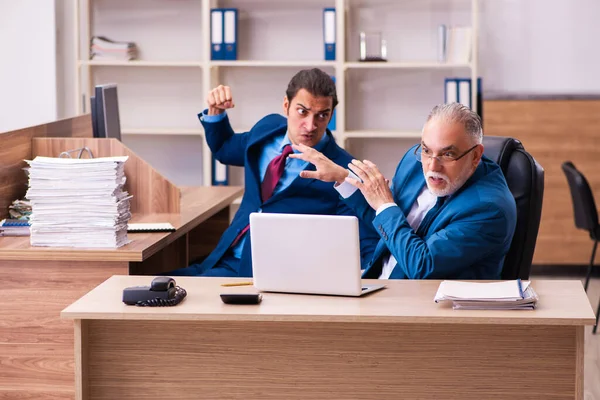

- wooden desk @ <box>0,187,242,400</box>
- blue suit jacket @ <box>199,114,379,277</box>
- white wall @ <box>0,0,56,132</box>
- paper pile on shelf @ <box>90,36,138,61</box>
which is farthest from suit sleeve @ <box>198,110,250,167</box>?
white wall @ <box>0,0,56,132</box>

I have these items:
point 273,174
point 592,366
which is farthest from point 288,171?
point 592,366

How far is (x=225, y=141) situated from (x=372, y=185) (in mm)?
1145

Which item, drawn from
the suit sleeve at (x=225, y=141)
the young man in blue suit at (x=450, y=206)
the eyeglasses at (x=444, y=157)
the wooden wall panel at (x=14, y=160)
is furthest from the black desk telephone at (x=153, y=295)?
the suit sleeve at (x=225, y=141)

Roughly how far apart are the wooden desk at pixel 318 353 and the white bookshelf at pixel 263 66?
3.63 meters

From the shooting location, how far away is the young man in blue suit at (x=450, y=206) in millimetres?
2432

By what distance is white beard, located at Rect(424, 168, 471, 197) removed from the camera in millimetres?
2504

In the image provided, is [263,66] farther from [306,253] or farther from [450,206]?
[306,253]

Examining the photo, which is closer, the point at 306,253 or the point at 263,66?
the point at 306,253

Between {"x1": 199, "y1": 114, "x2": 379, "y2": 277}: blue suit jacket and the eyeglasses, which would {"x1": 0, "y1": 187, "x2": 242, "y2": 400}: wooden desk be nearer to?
{"x1": 199, "y1": 114, "x2": 379, "y2": 277}: blue suit jacket

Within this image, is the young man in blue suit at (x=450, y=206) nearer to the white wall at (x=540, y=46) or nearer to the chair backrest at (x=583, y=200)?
the chair backrest at (x=583, y=200)

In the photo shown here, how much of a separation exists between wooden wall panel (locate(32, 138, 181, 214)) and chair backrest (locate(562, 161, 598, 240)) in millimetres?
2079

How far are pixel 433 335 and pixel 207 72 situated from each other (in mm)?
3846

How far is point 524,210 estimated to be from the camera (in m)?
2.70

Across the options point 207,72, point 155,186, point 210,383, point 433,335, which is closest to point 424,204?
point 433,335
